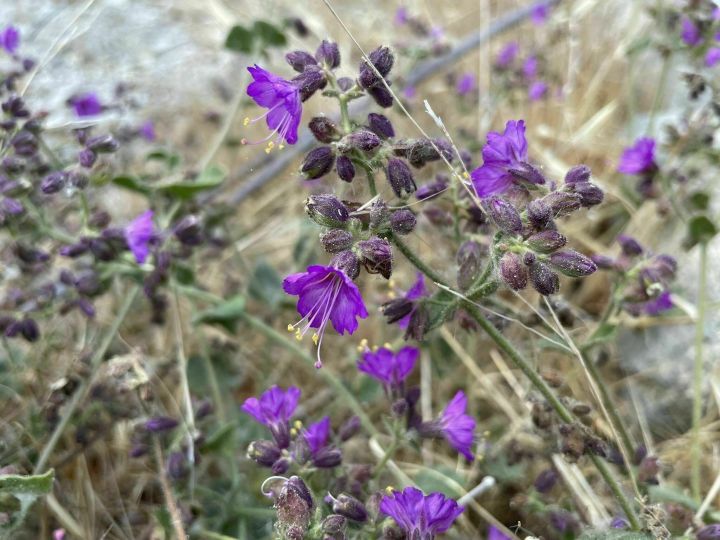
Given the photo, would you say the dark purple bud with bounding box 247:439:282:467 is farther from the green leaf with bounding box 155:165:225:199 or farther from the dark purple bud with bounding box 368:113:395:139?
the green leaf with bounding box 155:165:225:199

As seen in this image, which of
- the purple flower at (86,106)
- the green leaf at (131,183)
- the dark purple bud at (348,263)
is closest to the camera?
the dark purple bud at (348,263)

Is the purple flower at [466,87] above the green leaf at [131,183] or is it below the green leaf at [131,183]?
below

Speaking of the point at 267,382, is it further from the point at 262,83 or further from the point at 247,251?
the point at 262,83

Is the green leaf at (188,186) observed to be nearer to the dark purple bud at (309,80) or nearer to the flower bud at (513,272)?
the dark purple bud at (309,80)

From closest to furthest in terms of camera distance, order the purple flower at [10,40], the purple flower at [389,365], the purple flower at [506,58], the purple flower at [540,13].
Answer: the purple flower at [389,365]
the purple flower at [10,40]
the purple flower at [506,58]
the purple flower at [540,13]

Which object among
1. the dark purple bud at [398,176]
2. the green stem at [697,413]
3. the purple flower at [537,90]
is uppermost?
the dark purple bud at [398,176]

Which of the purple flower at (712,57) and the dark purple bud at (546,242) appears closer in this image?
the dark purple bud at (546,242)

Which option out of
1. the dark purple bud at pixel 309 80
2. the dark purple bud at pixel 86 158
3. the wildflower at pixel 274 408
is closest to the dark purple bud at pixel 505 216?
the dark purple bud at pixel 309 80

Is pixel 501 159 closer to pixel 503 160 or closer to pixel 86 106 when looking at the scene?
pixel 503 160
